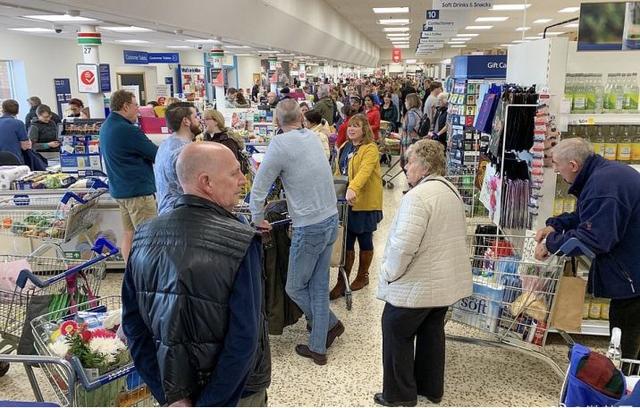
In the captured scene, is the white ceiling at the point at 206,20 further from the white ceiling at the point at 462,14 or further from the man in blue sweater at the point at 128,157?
the man in blue sweater at the point at 128,157

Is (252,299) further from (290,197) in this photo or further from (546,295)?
(546,295)

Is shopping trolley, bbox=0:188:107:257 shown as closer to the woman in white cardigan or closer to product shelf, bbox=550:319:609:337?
the woman in white cardigan

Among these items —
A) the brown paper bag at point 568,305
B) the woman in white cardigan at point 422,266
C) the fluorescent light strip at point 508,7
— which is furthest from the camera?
the fluorescent light strip at point 508,7

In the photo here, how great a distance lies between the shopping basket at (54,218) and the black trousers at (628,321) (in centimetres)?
420

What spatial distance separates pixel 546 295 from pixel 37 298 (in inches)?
115

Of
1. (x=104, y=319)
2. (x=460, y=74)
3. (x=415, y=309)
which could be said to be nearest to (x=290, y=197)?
(x=415, y=309)

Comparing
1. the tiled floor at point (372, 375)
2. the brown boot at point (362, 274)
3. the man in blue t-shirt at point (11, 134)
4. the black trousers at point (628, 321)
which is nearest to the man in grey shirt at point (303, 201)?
the tiled floor at point (372, 375)

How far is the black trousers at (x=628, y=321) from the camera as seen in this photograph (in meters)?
3.16

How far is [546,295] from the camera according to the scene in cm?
330

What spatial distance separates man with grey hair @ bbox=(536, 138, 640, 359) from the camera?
9.77 feet

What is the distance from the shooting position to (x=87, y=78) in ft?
22.8

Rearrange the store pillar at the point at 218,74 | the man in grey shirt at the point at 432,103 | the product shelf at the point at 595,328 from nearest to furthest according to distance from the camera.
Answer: the product shelf at the point at 595,328 < the man in grey shirt at the point at 432,103 < the store pillar at the point at 218,74

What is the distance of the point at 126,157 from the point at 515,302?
339 centimetres

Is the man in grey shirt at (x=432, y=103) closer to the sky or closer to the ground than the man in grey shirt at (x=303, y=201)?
closer to the sky
